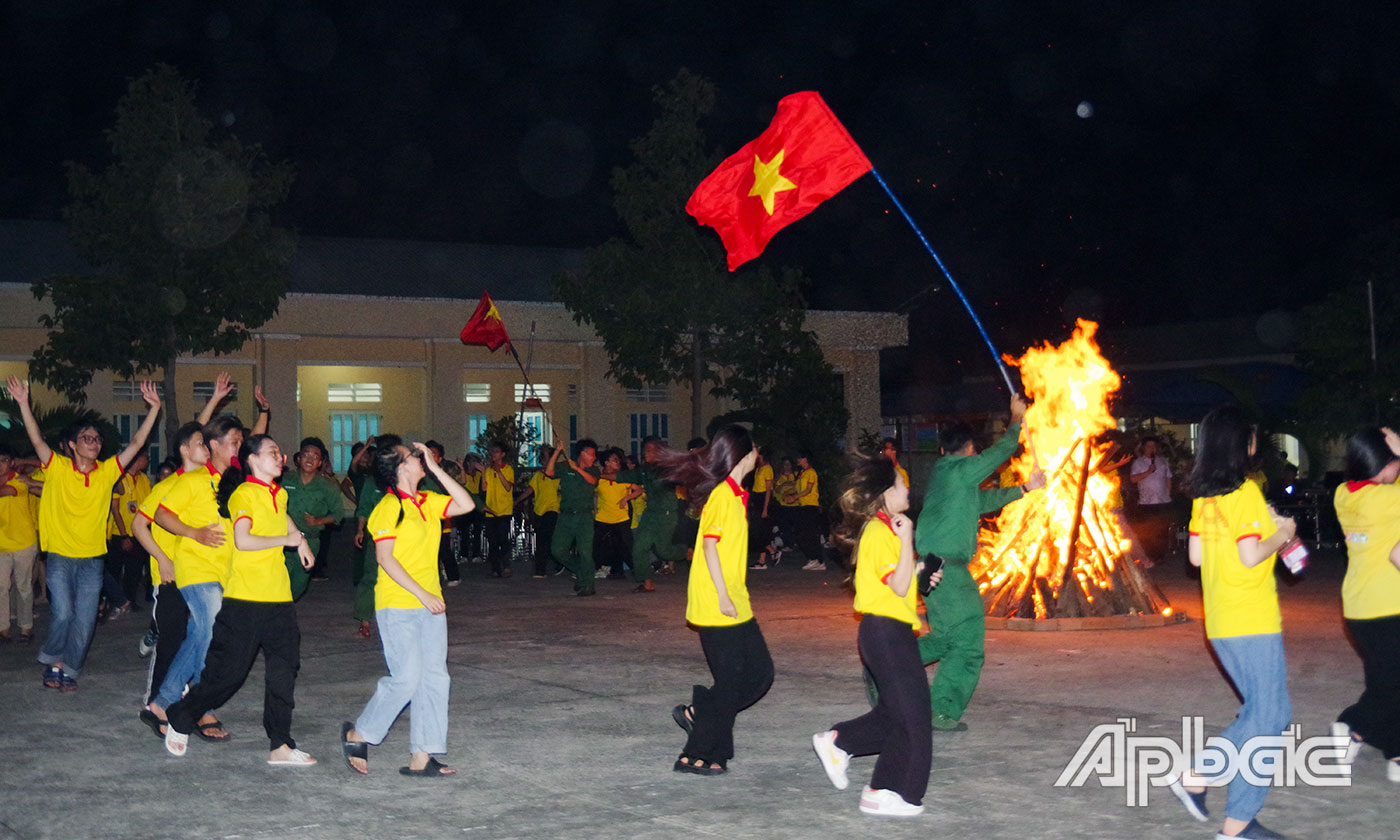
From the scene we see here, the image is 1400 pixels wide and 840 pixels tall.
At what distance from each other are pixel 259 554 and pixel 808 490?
12696mm

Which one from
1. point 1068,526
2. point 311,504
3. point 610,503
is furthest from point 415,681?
point 610,503

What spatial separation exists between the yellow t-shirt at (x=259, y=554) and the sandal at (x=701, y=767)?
2.31 meters

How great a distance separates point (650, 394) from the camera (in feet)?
104

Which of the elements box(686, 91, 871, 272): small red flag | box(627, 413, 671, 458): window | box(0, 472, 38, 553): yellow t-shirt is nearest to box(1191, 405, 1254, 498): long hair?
box(686, 91, 871, 272): small red flag

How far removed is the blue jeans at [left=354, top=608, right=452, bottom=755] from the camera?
22.2ft

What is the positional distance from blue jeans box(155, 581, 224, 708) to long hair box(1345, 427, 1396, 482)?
236 inches

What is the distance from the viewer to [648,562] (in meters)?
16.2

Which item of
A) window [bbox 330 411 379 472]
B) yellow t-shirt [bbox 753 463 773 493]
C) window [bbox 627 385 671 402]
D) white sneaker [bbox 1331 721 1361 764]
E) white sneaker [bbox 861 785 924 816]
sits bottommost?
white sneaker [bbox 861 785 924 816]

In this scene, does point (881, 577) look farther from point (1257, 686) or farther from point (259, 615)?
point (259, 615)

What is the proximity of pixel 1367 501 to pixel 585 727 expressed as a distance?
171 inches

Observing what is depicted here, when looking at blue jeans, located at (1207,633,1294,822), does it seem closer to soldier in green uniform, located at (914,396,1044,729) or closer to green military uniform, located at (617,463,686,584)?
soldier in green uniform, located at (914,396,1044,729)

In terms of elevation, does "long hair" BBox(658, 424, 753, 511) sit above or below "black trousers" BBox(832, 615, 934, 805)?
above

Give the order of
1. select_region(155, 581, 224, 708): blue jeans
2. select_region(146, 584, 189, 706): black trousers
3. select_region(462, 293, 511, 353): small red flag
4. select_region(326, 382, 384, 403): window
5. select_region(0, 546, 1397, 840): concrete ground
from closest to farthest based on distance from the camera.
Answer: select_region(0, 546, 1397, 840): concrete ground, select_region(155, 581, 224, 708): blue jeans, select_region(146, 584, 189, 706): black trousers, select_region(462, 293, 511, 353): small red flag, select_region(326, 382, 384, 403): window

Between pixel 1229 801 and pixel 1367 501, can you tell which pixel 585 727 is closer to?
pixel 1229 801
